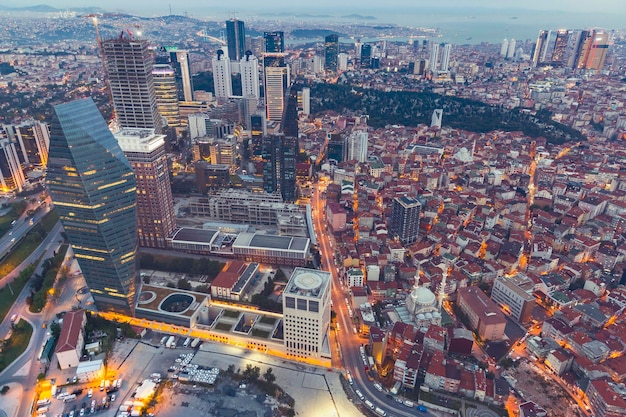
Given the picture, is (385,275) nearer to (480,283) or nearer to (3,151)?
(480,283)

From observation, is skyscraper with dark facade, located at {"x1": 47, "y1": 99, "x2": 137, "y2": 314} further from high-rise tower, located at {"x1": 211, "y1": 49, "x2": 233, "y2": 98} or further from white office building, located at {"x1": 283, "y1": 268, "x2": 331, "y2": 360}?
high-rise tower, located at {"x1": 211, "y1": 49, "x2": 233, "y2": 98}

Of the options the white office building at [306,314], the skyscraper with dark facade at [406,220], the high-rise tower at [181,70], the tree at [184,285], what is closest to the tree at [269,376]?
the white office building at [306,314]

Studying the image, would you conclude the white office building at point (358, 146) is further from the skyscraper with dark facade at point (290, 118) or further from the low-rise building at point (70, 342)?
the low-rise building at point (70, 342)

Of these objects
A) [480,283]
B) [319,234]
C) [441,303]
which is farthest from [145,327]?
[480,283]

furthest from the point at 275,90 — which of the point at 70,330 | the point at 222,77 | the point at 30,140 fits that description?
the point at 70,330

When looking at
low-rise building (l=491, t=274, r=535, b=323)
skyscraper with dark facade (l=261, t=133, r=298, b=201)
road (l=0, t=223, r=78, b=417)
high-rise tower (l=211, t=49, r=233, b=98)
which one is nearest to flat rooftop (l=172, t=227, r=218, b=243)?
road (l=0, t=223, r=78, b=417)

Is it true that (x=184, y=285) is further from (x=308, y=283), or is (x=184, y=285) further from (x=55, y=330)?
(x=308, y=283)
